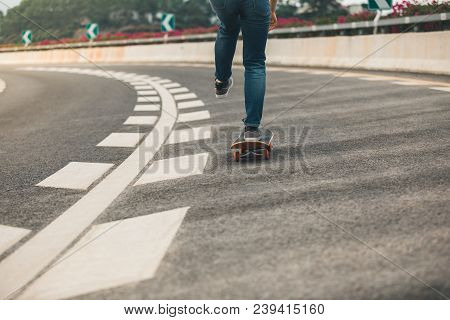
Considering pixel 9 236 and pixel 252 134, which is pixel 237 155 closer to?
pixel 252 134

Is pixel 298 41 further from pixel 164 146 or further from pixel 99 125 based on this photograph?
pixel 164 146

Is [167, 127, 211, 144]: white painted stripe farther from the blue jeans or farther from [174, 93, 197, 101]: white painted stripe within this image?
[174, 93, 197, 101]: white painted stripe

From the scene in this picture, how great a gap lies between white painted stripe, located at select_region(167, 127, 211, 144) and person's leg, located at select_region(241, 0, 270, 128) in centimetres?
120

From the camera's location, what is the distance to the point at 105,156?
4648mm

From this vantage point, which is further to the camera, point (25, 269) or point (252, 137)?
point (252, 137)

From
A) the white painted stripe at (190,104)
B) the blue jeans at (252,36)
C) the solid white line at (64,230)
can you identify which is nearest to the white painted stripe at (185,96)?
the white painted stripe at (190,104)

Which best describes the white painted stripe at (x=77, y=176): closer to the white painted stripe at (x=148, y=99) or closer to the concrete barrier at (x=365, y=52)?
the white painted stripe at (x=148, y=99)

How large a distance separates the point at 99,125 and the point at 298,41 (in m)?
12.0

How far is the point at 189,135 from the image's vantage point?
5418mm

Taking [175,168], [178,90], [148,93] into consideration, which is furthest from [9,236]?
[178,90]

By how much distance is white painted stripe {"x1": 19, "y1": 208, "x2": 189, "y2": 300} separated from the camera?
1995mm

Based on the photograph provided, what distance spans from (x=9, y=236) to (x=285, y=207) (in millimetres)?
1298

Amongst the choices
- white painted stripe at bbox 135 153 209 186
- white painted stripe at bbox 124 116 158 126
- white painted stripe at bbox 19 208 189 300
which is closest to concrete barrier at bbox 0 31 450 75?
white painted stripe at bbox 124 116 158 126

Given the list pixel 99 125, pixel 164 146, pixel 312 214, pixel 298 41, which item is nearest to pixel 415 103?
pixel 164 146
